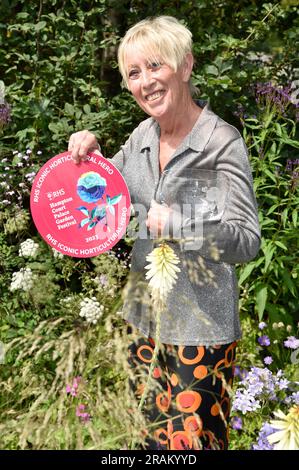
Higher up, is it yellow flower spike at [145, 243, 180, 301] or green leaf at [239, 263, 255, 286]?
yellow flower spike at [145, 243, 180, 301]

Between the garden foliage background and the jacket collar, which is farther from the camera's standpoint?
the garden foliage background

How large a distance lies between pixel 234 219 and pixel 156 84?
0.51m

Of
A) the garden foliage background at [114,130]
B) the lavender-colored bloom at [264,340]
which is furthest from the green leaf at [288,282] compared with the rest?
the lavender-colored bloom at [264,340]

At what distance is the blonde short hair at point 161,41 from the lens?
242 cm

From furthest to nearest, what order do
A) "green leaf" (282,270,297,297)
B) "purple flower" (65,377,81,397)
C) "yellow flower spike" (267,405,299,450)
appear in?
1. "green leaf" (282,270,297,297)
2. "purple flower" (65,377,81,397)
3. "yellow flower spike" (267,405,299,450)

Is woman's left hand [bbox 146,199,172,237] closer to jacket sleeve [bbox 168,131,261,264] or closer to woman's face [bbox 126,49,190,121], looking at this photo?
jacket sleeve [bbox 168,131,261,264]

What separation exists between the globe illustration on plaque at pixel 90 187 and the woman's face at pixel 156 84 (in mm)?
302

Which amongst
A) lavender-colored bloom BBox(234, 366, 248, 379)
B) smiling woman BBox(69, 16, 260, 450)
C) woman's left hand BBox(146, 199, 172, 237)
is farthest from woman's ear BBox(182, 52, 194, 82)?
lavender-colored bloom BBox(234, 366, 248, 379)

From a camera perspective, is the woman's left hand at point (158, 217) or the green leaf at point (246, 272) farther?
the green leaf at point (246, 272)

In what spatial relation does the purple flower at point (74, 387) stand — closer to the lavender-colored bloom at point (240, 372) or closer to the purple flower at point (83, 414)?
the purple flower at point (83, 414)

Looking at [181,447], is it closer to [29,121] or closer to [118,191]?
[118,191]

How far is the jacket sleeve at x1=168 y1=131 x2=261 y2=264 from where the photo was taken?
2285 millimetres

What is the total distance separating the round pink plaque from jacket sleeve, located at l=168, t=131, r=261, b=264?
399 mm
